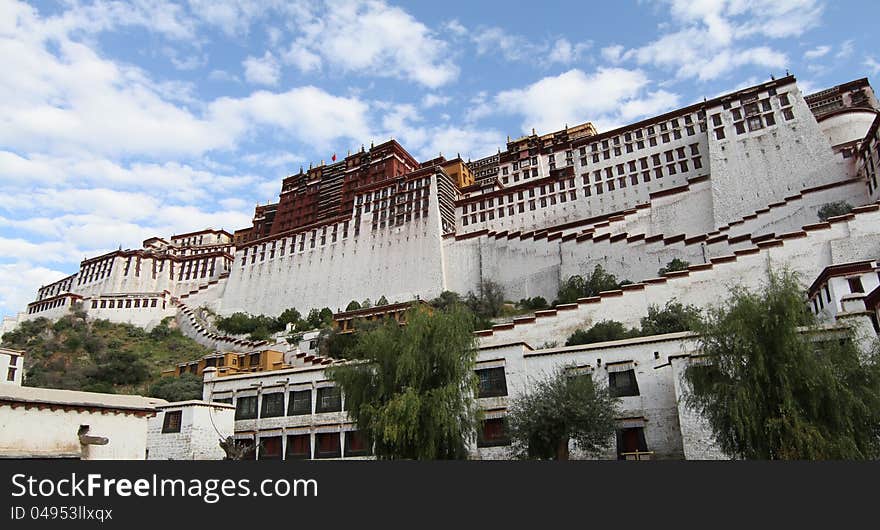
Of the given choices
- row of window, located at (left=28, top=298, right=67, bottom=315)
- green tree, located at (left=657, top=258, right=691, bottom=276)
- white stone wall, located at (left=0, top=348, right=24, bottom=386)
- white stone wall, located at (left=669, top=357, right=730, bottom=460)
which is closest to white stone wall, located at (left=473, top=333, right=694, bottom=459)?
white stone wall, located at (left=669, top=357, right=730, bottom=460)

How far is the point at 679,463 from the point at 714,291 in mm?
26226

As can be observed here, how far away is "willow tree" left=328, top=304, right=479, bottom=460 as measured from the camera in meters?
17.8

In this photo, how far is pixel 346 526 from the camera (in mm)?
9117

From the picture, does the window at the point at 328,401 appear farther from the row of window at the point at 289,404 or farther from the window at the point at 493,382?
the window at the point at 493,382

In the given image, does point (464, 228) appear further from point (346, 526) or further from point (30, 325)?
point (346, 526)

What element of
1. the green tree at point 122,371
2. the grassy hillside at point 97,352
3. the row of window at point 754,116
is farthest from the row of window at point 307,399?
the row of window at point 754,116

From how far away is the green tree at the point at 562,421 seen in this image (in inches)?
767

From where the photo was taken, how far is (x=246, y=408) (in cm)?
2923

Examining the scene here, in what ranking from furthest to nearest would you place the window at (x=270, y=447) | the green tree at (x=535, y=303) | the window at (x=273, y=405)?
1. the green tree at (x=535, y=303)
2. the window at (x=273, y=405)
3. the window at (x=270, y=447)

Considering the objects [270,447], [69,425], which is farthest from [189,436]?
[69,425]

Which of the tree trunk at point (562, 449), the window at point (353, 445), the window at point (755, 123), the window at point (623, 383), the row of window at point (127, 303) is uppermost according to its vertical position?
the window at point (755, 123)

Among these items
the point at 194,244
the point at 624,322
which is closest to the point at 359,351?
the point at 624,322

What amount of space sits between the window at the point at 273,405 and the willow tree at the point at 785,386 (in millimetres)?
18388

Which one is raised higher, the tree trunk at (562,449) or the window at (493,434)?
the window at (493,434)
